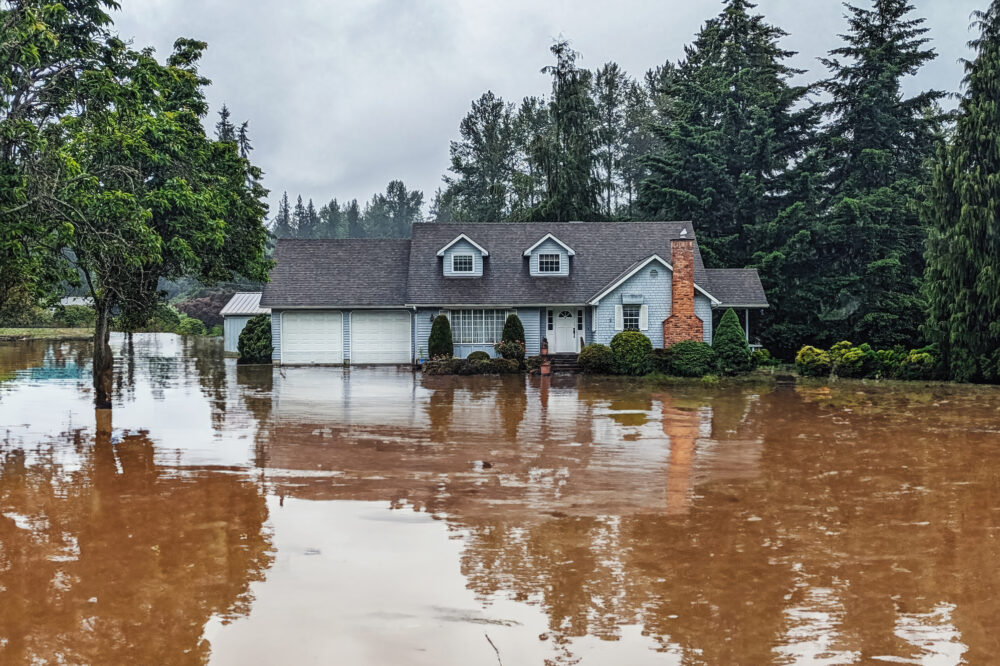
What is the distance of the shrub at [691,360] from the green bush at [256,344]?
1709 cm

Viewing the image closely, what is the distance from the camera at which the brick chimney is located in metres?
33.2

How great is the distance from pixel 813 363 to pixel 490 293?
13123mm

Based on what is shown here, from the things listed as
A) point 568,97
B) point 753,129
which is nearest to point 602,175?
point 568,97

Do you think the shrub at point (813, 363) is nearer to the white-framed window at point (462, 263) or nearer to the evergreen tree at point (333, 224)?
the white-framed window at point (462, 263)

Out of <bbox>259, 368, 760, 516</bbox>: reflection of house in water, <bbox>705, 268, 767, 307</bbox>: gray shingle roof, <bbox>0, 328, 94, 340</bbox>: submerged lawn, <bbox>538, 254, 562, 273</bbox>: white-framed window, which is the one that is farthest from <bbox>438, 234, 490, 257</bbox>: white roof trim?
<bbox>0, 328, 94, 340</bbox>: submerged lawn

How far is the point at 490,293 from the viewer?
35.1 m

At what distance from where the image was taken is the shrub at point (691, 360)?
3070cm

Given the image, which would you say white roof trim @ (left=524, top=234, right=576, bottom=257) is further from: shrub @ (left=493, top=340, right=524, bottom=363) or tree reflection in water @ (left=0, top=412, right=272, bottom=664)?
tree reflection in water @ (left=0, top=412, right=272, bottom=664)

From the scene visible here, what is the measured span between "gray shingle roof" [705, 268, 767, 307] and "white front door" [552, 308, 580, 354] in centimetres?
605

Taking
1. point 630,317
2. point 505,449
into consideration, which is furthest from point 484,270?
point 505,449

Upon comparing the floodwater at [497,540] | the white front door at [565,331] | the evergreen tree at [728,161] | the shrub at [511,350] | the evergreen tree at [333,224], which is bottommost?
the floodwater at [497,540]

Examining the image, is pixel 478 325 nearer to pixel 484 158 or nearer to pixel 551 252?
pixel 551 252

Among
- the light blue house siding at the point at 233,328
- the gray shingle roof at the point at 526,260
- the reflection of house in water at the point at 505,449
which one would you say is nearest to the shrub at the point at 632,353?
the gray shingle roof at the point at 526,260

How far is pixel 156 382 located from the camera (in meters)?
27.8
